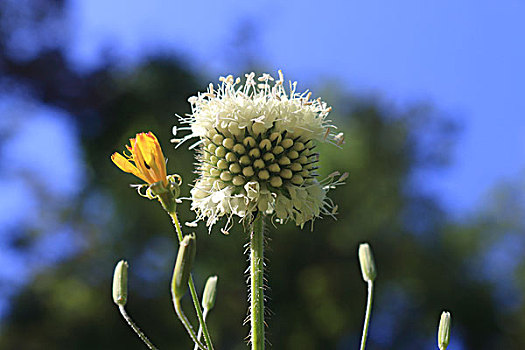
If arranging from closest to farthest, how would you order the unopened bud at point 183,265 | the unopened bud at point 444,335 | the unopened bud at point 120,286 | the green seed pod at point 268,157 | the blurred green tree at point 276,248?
the unopened bud at point 183,265 → the unopened bud at point 120,286 → the unopened bud at point 444,335 → the green seed pod at point 268,157 → the blurred green tree at point 276,248

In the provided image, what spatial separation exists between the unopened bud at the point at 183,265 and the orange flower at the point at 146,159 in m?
0.36

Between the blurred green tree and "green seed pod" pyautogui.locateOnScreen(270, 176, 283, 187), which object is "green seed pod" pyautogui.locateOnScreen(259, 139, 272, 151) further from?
the blurred green tree

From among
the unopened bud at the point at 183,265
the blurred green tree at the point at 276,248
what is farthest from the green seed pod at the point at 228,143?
the blurred green tree at the point at 276,248

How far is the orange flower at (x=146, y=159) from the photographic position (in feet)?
5.36

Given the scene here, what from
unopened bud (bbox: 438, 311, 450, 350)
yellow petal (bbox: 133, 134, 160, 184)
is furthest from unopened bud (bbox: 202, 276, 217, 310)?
unopened bud (bbox: 438, 311, 450, 350)

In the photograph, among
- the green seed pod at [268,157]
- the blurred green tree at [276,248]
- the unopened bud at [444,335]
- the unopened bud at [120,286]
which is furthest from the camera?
the blurred green tree at [276,248]

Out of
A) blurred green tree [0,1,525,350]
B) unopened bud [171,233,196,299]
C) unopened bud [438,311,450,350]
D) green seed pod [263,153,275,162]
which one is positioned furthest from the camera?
blurred green tree [0,1,525,350]

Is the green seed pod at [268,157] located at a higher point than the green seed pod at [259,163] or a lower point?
higher

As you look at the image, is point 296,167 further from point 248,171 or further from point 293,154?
point 248,171

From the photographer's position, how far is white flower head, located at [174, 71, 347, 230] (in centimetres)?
180

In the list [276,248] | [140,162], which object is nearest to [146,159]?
[140,162]

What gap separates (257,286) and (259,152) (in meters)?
0.39

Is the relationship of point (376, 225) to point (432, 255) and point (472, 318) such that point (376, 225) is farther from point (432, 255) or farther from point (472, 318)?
point (472, 318)

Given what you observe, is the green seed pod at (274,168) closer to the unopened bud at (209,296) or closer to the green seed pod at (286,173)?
the green seed pod at (286,173)
